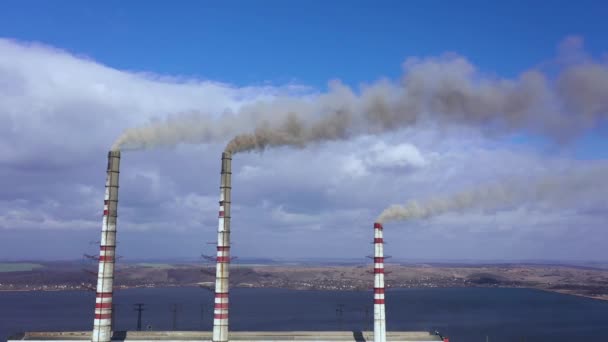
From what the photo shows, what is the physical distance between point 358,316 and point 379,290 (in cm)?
9903

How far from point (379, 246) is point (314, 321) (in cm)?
8892

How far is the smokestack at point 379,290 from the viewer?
139ft

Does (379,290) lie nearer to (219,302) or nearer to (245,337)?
(245,337)

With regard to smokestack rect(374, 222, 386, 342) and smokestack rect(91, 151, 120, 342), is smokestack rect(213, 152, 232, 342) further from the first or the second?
smokestack rect(374, 222, 386, 342)

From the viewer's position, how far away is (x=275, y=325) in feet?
381

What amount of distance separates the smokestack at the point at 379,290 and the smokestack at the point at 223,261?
12772 mm

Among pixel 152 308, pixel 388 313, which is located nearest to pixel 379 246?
pixel 388 313

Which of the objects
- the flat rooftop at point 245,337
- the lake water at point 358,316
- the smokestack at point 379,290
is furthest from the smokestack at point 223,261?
the lake water at point 358,316

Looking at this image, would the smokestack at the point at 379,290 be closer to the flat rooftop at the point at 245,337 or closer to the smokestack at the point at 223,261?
the flat rooftop at the point at 245,337

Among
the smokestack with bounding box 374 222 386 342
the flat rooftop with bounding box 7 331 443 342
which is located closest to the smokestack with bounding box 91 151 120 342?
the flat rooftop with bounding box 7 331 443 342

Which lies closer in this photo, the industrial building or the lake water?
→ the industrial building

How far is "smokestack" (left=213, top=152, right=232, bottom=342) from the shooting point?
1687 inches

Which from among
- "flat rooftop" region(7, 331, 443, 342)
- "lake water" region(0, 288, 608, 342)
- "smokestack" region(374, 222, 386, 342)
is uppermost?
"smokestack" region(374, 222, 386, 342)

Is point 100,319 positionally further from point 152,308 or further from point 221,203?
point 152,308
